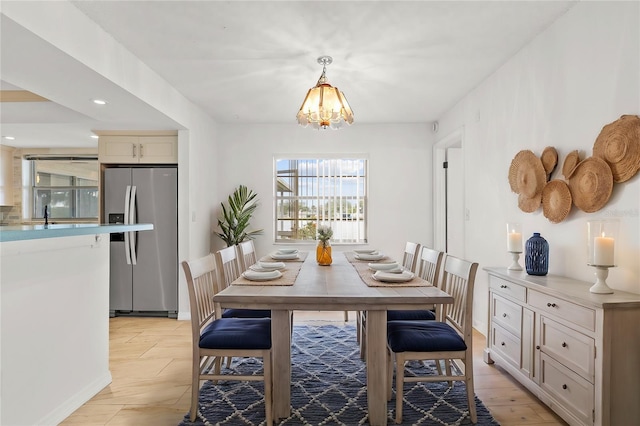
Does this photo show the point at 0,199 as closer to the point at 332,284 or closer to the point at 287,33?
the point at 287,33

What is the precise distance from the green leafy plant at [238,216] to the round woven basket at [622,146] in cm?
379

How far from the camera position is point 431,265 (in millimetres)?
2893

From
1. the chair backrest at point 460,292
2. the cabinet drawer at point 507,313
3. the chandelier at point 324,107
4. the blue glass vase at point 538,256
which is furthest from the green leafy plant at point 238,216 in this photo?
the blue glass vase at point 538,256

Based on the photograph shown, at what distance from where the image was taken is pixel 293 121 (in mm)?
5184

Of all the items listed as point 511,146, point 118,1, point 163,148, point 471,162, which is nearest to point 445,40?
point 511,146

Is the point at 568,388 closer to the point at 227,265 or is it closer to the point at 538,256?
the point at 538,256

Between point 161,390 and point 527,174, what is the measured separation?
3078 mm

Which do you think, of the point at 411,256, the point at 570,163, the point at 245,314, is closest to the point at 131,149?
the point at 245,314

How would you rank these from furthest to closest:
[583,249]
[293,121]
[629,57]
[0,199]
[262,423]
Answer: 1. [0,199]
2. [293,121]
3. [583,249]
4. [262,423]
5. [629,57]

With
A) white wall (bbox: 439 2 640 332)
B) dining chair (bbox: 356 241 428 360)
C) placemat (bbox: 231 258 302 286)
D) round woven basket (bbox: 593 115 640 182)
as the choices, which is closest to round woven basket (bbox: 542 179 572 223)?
white wall (bbox: 439 2 640 332)

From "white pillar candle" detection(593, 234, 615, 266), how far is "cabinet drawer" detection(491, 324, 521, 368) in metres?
0.84

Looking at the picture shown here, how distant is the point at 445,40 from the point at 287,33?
1155 millimetres

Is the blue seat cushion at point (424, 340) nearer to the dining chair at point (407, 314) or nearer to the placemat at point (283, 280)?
the dining chair at point (407, 314)

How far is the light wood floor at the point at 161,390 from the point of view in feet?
7.29
